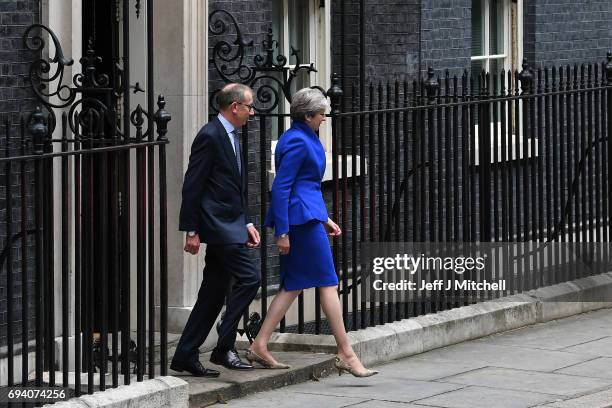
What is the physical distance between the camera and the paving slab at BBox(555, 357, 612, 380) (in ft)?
35.4

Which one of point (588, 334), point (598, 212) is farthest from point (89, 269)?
point (598, 212)

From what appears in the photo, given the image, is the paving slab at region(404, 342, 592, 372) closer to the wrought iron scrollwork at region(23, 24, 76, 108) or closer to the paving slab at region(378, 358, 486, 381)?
the paving slab at region(378, 358, 486, 381)

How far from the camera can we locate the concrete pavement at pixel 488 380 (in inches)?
386

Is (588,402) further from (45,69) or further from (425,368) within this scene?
(45,69)

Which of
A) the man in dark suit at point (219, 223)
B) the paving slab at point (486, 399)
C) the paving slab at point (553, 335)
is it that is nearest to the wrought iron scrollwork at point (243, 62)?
the man in dark suit at point (219, 223)

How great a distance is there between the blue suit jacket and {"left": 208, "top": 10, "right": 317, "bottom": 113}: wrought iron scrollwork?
0.61 metres

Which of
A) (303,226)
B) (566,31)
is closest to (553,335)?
(303,226)

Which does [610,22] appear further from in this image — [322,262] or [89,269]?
[89,269]

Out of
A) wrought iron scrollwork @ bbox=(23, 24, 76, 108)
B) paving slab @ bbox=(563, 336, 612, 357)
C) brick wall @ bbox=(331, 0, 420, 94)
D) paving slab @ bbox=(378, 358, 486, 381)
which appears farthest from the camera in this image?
A: brick wall @ bbox=(331, 0, 420, 94)

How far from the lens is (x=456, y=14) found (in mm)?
14484

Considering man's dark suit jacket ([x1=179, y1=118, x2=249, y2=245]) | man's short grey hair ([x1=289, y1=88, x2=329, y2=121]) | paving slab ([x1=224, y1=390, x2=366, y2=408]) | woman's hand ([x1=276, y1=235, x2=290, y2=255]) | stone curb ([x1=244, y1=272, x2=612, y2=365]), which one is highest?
man's short grey hair ([x1=289, y1=88, x2=329, y2=121])

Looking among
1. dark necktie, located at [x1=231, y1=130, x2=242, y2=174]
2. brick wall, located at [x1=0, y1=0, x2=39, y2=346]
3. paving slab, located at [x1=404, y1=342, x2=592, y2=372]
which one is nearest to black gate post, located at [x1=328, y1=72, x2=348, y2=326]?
paving slab, located at [x1=404, y1=342, x2=592, y2=372]

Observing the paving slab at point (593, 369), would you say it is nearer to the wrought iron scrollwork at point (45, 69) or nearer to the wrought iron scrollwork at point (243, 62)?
the wrought iron scrollwork at point (243, 62)

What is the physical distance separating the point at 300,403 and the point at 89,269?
5.18ft
